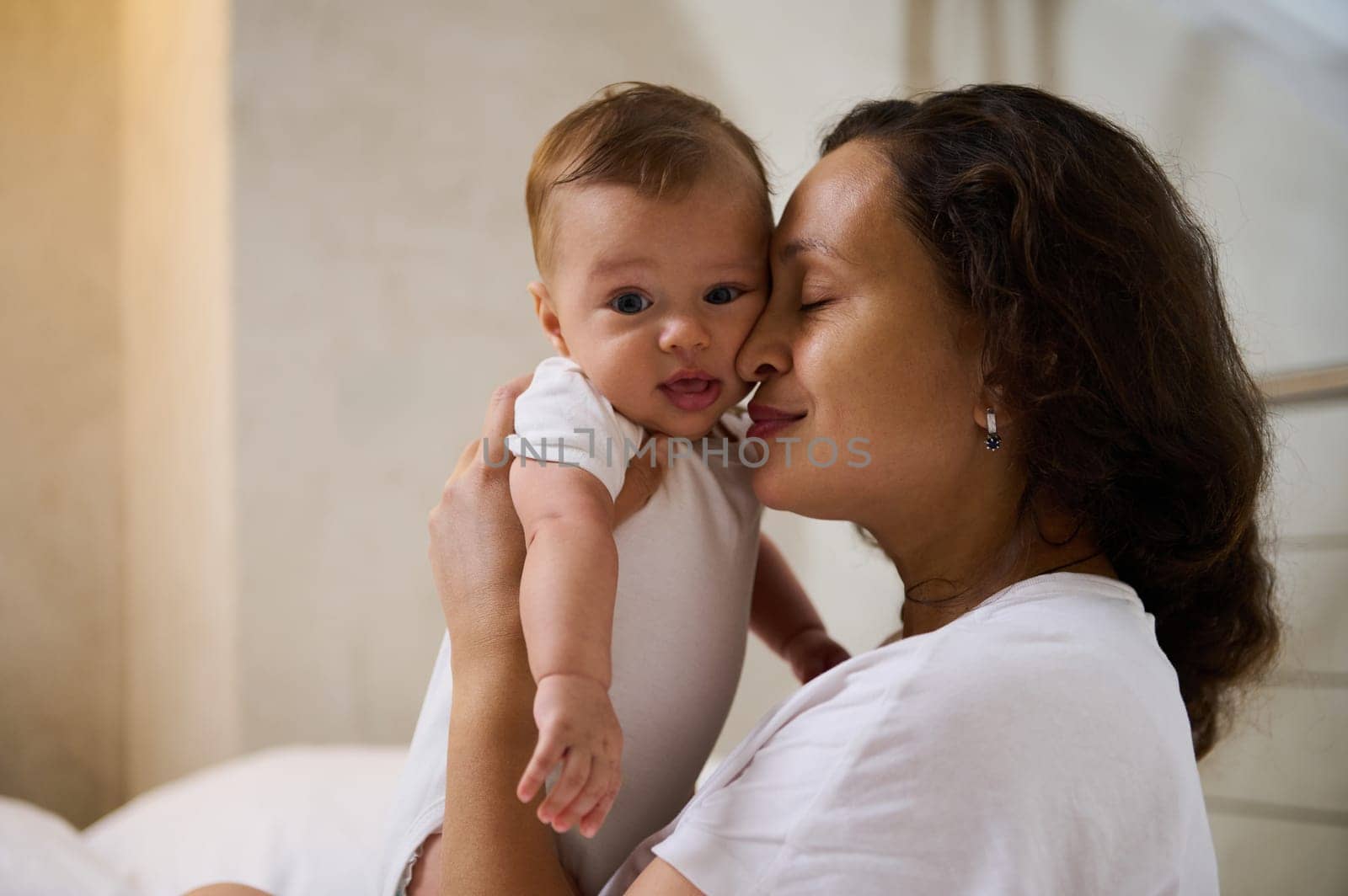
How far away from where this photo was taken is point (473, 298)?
321cm

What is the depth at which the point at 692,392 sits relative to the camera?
1.24m

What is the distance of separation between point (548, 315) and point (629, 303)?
169 millimetres

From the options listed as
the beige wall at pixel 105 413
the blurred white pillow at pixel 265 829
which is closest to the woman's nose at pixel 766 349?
the blurred white pillow at pixel 265 829

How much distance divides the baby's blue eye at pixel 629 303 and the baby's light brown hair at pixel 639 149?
12cm

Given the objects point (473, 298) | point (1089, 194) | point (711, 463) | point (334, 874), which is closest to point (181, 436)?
point (473, 298)

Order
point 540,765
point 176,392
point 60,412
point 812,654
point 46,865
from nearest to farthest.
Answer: point 540,765 < point 812,654 < point 46,865 < point 176,392 < point 60,412

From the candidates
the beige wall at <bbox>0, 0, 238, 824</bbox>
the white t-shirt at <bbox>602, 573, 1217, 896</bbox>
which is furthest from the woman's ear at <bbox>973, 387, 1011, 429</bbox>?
the beige wall at <bbox>0, 0, 238, 824</bbox>

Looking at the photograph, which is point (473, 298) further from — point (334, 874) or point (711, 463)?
point (711, 463)

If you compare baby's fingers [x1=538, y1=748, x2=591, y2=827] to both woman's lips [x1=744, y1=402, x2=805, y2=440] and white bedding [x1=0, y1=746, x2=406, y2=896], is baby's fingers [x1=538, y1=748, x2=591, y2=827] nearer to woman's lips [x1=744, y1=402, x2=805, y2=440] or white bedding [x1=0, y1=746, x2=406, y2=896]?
woman's lips [x1=744, y1=402, x2=805, y2=440]

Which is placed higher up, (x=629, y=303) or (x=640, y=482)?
(x=629, y=303)

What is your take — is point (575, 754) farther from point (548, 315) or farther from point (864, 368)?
point (548, 315)

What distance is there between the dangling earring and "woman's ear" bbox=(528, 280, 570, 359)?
1.69 ft

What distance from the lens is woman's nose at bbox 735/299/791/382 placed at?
1.23 meters

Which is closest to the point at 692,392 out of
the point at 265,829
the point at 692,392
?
the point at 692,392
